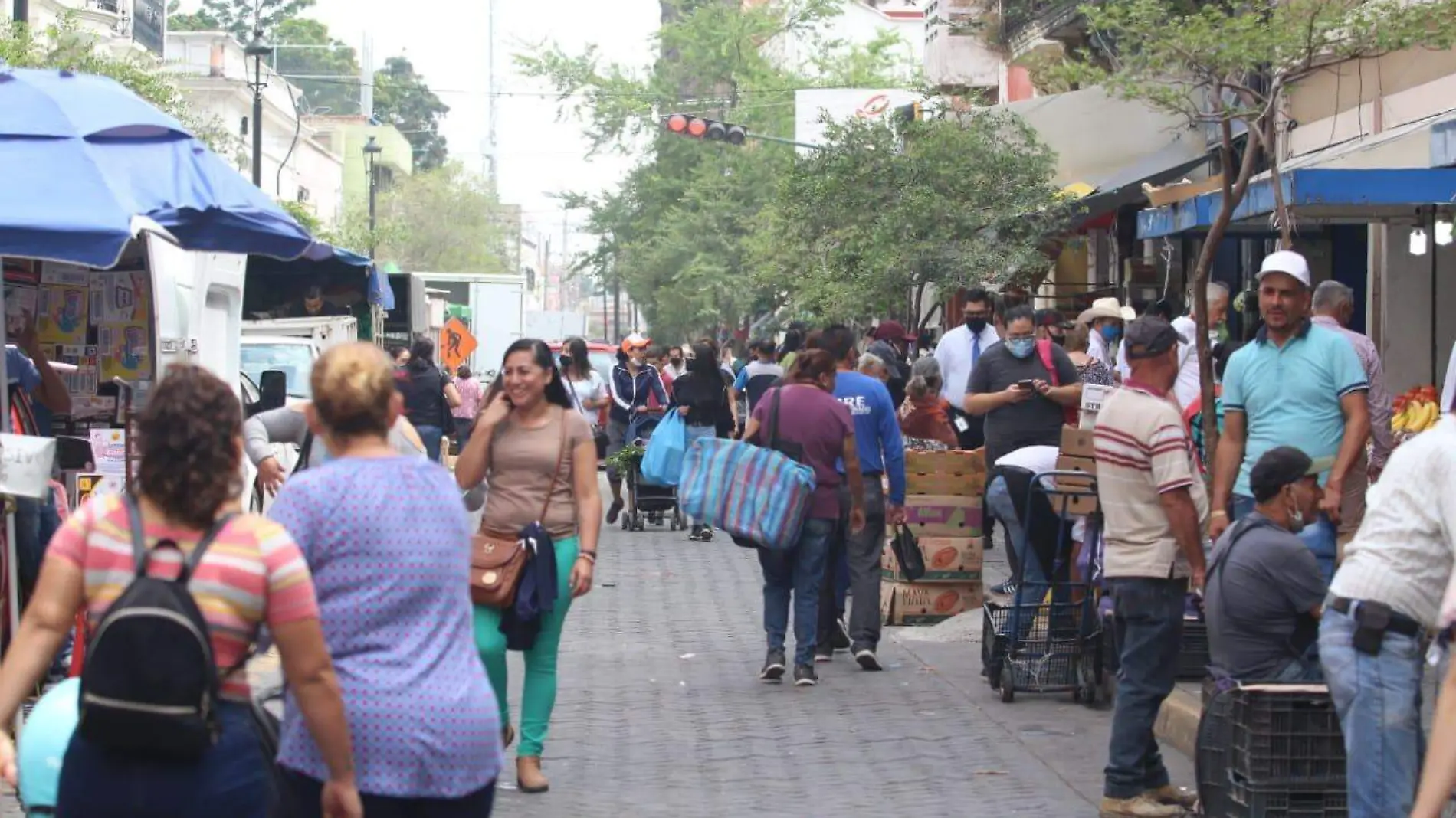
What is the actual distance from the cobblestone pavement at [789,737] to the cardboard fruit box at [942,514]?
65cm

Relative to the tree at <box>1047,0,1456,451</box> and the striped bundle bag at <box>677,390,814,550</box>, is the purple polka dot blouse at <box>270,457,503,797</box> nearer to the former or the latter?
the striped bundle bag at <box>677,390,814,550</box>

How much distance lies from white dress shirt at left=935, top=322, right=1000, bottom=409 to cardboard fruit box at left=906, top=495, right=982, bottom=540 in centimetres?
272

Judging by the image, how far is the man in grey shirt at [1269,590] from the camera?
6.57 meters

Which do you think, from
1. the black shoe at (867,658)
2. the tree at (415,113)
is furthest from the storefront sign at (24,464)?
the tree at (415,113)

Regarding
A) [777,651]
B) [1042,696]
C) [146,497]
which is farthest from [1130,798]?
[146,497]

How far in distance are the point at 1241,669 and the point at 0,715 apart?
13.7 ft

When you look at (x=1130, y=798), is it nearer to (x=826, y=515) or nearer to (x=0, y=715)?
(x=826, y=515)

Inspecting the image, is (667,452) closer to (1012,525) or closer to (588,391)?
(588,391)

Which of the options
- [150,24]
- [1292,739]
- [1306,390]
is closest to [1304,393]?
[1306,390]

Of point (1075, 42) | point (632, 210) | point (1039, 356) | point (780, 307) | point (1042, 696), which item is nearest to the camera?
point (1042, 696)

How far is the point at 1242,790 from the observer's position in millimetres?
6387

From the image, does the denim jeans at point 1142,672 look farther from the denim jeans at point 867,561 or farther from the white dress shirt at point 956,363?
the white dress shirt at point 956,363

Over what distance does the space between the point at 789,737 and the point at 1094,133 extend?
1732 cm

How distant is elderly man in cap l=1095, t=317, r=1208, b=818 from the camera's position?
23.4 feet
